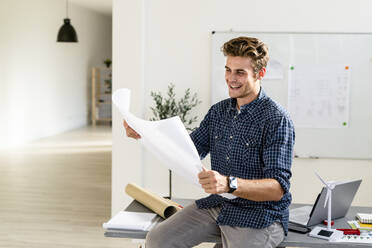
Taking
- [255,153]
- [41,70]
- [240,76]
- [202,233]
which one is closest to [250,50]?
[240,76]

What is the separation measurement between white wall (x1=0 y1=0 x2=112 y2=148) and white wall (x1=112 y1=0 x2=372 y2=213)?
17.5ft

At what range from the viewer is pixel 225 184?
2012 millimetres

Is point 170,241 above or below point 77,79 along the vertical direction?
below

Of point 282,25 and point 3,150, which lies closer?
point 282,25

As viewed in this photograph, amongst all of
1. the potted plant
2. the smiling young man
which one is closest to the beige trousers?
the smiling young man

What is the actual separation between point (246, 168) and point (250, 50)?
0.53 m

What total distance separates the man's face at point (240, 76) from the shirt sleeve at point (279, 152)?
0.21 m

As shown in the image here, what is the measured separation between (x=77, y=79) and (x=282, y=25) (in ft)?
28.9

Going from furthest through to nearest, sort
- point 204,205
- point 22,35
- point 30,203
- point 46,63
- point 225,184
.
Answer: point 46,63 < point 22,35 < point 30,203 < point 204,205 < point 225,184

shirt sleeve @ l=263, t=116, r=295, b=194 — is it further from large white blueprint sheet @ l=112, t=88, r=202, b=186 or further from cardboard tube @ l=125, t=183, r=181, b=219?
cardboard tube @ l=125, t=183, r=181, b=219

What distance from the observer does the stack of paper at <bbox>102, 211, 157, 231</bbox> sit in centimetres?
238

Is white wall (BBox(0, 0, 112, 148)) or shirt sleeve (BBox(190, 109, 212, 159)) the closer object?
shirt sleeve (BBox(190, 109, 212, 159))

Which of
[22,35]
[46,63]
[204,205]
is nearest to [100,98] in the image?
[46,63]

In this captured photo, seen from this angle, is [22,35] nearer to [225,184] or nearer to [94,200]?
[94,200]
